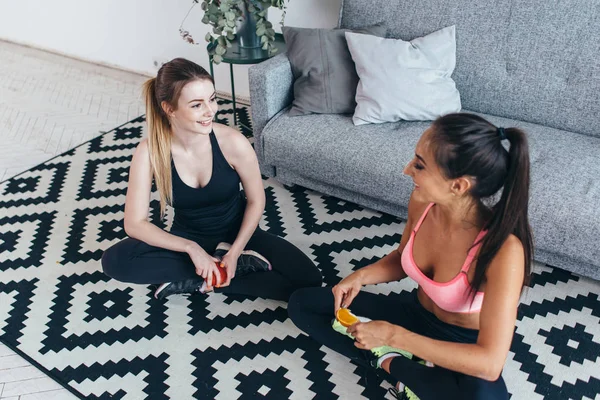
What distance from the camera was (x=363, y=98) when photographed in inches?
95.8

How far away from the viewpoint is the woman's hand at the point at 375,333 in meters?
1.47

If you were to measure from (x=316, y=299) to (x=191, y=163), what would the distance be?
2.05 ft

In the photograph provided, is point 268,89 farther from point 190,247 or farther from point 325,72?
point 190,247

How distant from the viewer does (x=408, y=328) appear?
167 centimetres

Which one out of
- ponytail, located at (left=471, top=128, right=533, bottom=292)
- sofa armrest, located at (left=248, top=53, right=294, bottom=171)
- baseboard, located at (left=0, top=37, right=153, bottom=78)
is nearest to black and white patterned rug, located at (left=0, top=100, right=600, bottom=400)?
sofa armrest, located at (left=248, top=53, right=294, bottom=171)

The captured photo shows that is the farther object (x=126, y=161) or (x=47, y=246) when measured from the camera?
(x=126, y=161)

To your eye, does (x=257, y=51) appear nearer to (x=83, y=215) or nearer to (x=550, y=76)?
(x=83, y=215)

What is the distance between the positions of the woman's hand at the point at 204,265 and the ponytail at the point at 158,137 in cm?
24

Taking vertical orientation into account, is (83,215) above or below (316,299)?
below

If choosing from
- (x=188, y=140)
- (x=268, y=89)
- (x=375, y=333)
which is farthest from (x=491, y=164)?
(x=268, y=89)

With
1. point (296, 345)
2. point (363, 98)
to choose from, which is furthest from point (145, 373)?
point (363, 98)

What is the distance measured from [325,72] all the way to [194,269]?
41.0 inches

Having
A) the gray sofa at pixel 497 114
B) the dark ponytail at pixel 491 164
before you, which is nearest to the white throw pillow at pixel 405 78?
the gray sofa at pixel 497 114

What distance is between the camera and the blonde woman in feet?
6.06
